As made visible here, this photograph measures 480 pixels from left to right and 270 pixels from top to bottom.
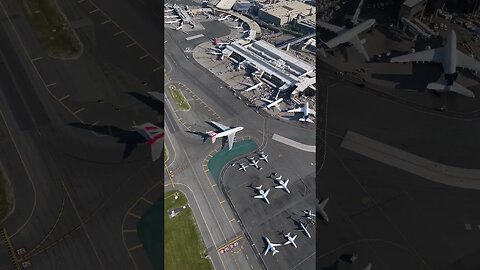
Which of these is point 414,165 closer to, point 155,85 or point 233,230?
point 233,230

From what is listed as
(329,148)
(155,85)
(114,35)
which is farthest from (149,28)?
(329,148)

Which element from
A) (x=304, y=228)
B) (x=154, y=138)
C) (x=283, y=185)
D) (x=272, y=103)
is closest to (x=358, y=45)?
(x=272, y=103)

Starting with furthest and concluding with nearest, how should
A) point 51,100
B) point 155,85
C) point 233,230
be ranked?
point 155,85 → point 51,100 → point 233,230

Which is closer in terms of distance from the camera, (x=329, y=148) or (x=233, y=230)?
(x=233, y=230)

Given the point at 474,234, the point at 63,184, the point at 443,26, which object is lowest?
the point at 63,184

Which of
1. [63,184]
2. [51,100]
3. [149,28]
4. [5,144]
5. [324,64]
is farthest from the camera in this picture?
[149,28]

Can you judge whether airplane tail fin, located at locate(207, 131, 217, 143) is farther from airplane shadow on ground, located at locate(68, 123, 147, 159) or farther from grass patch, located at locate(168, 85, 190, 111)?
airplane shadow on ground, located at locate(68, 123, 147, 159)

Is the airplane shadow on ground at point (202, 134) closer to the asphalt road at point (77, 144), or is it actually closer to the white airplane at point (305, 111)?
the asphalt road at point (77, 144)

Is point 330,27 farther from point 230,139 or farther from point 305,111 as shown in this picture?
point 230,139
